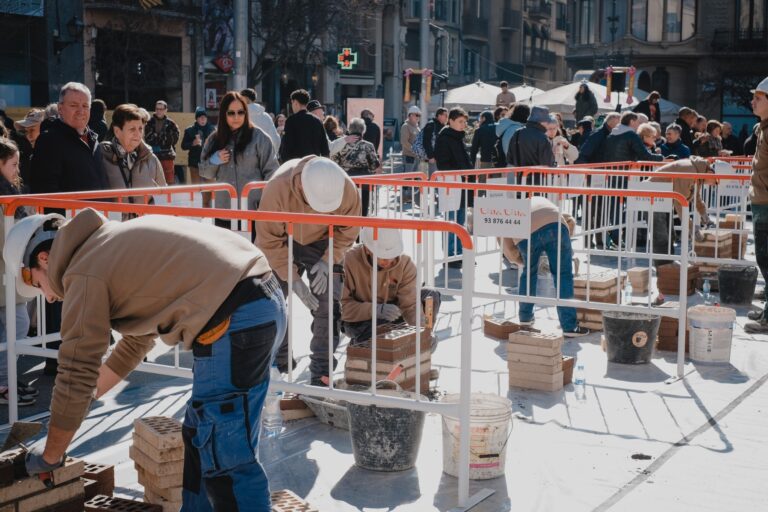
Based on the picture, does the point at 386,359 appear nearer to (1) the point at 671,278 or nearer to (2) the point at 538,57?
(1) the point at 671,278

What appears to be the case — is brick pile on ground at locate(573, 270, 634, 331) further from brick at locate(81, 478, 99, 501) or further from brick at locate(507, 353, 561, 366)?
brick at locate(81, 478, 99, 501)

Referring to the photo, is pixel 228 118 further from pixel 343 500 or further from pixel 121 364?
pixel 121 364

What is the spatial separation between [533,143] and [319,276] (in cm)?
718

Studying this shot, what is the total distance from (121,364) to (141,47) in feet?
98.1

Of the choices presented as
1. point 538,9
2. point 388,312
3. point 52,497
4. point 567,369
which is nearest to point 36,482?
point 52,497

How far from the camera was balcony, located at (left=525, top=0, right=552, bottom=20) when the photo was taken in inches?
2933

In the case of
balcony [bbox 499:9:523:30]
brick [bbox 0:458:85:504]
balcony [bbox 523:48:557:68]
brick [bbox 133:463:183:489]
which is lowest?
brick [bbox 133:463:183:489]

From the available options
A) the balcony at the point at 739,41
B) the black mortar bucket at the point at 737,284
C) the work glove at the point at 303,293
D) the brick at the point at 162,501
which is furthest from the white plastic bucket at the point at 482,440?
the balcony at the point at 739,41

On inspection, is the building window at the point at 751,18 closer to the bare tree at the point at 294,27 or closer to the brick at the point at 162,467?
the bare tree at the point at 294,27

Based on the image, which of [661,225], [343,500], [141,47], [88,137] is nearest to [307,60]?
[141,47]

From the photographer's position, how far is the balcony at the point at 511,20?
71.4 m

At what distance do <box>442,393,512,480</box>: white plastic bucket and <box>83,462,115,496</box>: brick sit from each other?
5.74 feet

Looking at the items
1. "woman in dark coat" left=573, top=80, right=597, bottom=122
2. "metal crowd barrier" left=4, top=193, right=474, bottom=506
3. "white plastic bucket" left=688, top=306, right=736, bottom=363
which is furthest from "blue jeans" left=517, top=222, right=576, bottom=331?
"woman in dark coat" left=573, top=80, right=597, bottom=122

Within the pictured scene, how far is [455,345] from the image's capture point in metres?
8.71
